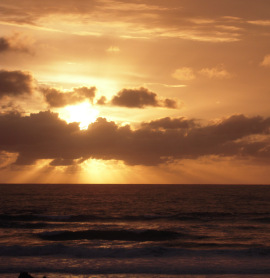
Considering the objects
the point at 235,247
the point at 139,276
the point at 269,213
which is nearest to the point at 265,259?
the point at 235,247

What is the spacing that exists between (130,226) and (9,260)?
21.4 m

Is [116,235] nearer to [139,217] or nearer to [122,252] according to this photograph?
[122,252]

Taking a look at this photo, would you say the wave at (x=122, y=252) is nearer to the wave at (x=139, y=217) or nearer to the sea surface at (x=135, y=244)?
the sea surface at (x=135, y=244)

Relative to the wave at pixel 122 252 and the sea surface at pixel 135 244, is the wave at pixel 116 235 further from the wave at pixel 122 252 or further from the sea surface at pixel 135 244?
the wave at pixel 122 252

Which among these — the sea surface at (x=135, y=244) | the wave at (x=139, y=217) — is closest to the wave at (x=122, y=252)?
the sea surface at (x=135, y=244)

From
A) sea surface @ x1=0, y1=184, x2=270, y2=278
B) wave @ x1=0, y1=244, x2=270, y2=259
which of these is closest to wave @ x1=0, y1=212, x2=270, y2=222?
sea surface @ x1=0, y1=184, x2=270, y2=278

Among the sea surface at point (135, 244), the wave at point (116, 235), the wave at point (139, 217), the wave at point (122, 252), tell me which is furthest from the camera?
the wave at point (139, 217)

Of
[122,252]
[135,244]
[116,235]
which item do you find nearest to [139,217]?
[116,235]

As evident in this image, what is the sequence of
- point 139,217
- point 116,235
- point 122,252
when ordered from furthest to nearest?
A: point 139,217
point 116,235
point 122,252

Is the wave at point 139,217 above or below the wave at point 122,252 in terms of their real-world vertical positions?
above

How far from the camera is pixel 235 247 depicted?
110 ft

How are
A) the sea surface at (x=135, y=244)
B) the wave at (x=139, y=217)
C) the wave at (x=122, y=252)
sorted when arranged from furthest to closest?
the wave at (x=139, y=217), the wave at (x=122, y=252), the sea surface at (x=135, y=244)

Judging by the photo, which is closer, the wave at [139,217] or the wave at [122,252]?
the wave at [122,252]

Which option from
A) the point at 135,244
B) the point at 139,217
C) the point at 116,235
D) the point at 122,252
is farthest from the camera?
the point at 139,217
